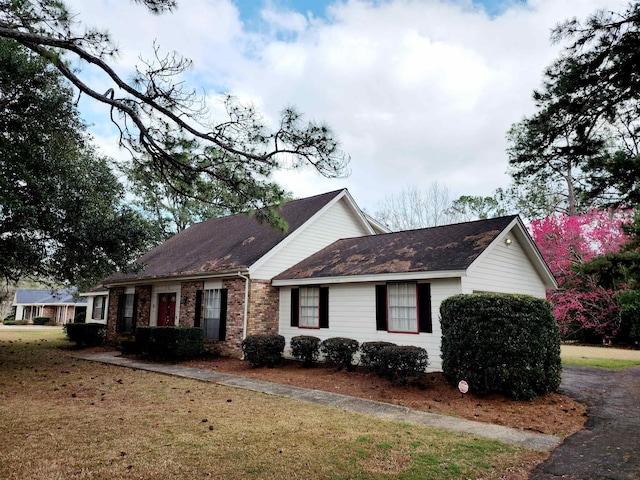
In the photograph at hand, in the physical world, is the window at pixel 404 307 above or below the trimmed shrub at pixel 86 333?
above

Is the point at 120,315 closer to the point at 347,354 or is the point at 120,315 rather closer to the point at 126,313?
the point at 126,313

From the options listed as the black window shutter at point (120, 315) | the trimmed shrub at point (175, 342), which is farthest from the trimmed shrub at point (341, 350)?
the black window shutter at point (120, 315)

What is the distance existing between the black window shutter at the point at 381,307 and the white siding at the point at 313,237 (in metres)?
4.26

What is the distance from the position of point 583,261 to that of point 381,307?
16.5m

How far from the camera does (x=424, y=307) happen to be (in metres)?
11.0

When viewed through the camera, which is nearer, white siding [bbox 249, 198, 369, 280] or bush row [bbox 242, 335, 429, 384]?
bush row [bbox 242, 335, 429, 384]

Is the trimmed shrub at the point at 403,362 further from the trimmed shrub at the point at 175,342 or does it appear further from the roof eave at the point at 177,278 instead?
the trimmed shrub at the point at 175,342

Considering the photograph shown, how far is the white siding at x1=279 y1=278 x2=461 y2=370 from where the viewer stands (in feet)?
34.8

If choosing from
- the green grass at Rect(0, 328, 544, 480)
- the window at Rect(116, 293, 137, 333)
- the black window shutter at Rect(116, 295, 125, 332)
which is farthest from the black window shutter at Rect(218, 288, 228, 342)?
the black window shutter at Rect(116, 295, 125, 332)

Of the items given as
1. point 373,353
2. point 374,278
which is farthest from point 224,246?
point 373,353

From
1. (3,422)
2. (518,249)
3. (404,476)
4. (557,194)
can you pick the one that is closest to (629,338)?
(557,194)

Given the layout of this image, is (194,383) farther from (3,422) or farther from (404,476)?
(404,476)

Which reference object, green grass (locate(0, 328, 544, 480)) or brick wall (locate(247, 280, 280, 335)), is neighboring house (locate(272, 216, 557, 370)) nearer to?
brick wall (locate(247, 280, 280, 335))

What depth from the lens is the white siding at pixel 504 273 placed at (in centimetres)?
1105
